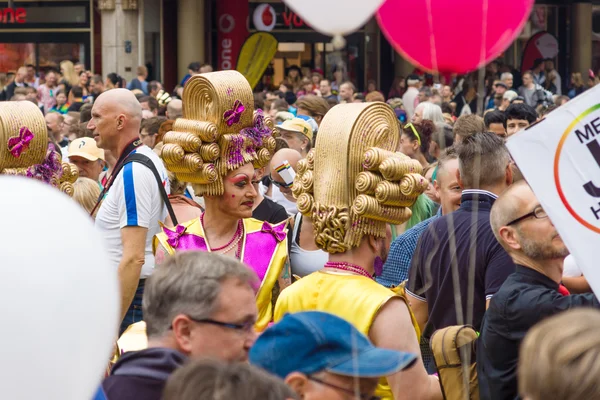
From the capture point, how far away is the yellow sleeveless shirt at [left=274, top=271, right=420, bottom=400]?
11.3 ft

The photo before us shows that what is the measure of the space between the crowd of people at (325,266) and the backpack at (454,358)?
0.04ft

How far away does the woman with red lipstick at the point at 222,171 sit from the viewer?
457cm

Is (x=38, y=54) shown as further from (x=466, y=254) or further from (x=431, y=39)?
(x=431, y=39)

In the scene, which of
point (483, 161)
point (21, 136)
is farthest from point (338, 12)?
point (21, 136)

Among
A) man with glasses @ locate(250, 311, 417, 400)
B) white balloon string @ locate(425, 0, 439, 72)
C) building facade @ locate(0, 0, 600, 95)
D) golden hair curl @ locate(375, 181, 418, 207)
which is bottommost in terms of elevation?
man with glasses @ locate(250, 311, 417, 400)

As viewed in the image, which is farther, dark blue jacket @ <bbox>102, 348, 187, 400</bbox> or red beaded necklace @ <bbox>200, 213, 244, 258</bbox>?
red beaded necklace @ <bbox>200, 213, 244, 258</bbox>

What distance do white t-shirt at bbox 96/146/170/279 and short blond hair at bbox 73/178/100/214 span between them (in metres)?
0.84

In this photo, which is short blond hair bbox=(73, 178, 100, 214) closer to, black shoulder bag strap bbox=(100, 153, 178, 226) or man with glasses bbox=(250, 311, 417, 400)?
black shoulder bag strap bbox=(100, 153, 178, 226)

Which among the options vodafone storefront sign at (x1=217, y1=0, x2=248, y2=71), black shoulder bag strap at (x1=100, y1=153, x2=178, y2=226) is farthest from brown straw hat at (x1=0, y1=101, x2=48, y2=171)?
vodafone storefront sign at (x1=217, y1=0, x2=248, y2=71)

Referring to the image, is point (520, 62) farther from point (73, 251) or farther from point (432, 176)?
point (73, 251)

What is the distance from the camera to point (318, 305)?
3.59 metres

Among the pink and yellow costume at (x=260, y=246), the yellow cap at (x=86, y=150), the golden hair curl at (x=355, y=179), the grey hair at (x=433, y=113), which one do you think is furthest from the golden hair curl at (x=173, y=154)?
the grey hair at (x=433, y=113)

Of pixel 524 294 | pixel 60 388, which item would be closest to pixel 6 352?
pixel 60 388

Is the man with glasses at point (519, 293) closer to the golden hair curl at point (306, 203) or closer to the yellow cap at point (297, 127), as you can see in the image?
the golden hair curl at point (306, 203)
